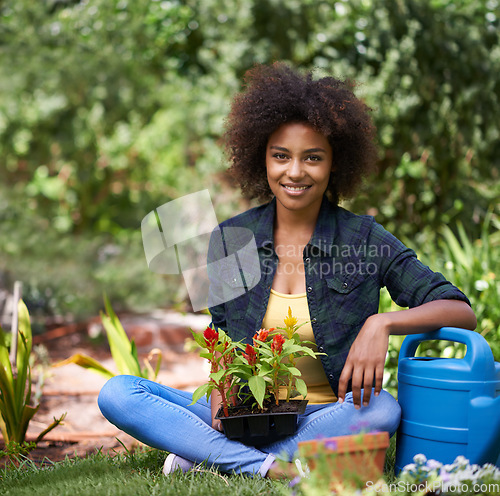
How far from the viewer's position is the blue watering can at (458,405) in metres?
1.72

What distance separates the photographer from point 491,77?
461 cm

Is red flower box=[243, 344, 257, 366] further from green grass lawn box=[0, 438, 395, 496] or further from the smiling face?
the smiling face

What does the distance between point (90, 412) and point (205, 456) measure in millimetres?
1533

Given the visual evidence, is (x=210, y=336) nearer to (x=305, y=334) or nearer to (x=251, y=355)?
(x=251, y=355)

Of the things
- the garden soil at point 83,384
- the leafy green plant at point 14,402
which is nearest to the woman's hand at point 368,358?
the garden soil at point 83,384

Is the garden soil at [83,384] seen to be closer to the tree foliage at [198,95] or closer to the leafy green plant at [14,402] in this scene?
the leafy green plant at [14,402]

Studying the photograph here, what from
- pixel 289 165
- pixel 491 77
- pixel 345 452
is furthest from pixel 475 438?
pixel 491 77

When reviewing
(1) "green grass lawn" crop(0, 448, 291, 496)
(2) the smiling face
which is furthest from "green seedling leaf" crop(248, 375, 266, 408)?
(2) the smiling face

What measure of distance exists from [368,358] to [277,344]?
29 cm

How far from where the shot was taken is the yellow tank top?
2.17 m

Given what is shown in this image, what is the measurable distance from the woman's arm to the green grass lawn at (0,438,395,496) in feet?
1.16

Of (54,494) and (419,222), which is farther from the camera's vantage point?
(419,222)

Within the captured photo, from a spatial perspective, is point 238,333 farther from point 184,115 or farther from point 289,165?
point 184,115

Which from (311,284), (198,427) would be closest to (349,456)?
(198,427)
